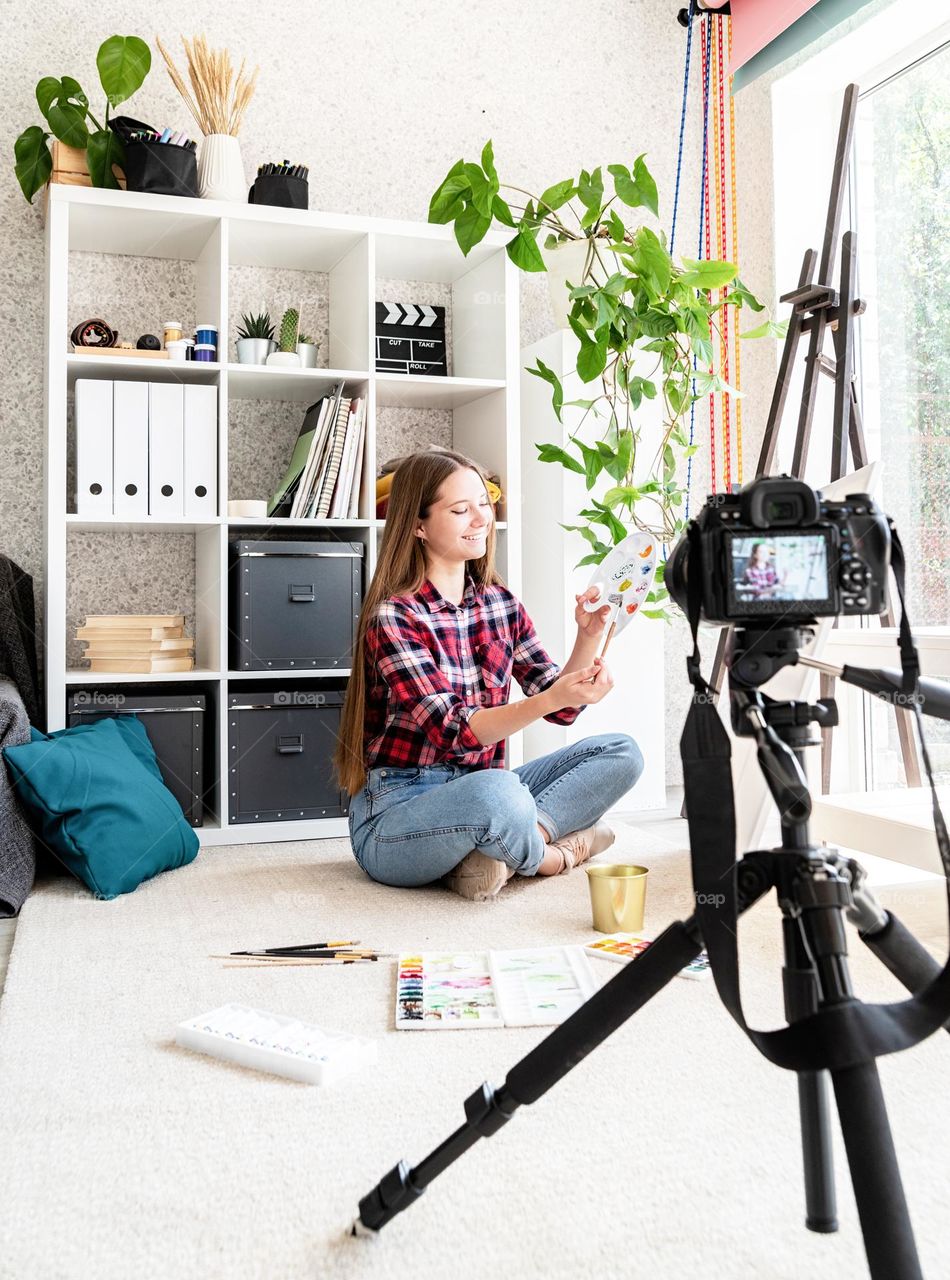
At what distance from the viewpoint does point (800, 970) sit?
2.59 feet

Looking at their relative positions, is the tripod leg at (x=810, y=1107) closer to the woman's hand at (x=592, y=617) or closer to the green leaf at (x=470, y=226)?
the woman's hand at (x=592, y=617)

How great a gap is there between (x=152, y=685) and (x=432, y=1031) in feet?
5.63

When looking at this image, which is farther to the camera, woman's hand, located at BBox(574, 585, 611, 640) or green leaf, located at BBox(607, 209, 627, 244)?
green leaf, located at BBox(607, 209, 627, 244)

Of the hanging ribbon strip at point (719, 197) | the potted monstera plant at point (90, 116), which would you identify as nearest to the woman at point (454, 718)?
the potted monstera plant at point (90, 116)

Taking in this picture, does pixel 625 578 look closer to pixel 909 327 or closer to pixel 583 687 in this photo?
pixel 583 687

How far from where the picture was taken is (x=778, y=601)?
31.8 inches

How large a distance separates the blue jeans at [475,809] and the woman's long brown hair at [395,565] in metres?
0.07

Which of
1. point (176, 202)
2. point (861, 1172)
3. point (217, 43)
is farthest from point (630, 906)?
point (217, 43)

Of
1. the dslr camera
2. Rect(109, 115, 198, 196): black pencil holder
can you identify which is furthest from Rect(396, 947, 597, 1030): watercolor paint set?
Rect(109, 115, 198, 196): black pencil holder

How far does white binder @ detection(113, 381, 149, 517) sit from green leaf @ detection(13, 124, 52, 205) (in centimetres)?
57

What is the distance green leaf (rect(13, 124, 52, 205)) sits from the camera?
2736 millimetres

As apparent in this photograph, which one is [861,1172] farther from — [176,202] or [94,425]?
[176,202]

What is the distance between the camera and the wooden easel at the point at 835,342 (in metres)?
2.71

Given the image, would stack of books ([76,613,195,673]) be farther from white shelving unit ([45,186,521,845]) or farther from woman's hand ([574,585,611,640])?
woman's hand ([574,585,611,640])
